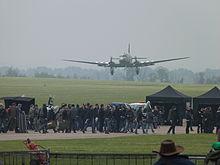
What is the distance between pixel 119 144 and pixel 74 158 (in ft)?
32.2

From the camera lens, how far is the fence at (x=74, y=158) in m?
15.0

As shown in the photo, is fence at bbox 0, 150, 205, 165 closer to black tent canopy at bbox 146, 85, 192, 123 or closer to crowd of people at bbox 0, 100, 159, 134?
crowd of people at bbox 0, 100, 159, 134

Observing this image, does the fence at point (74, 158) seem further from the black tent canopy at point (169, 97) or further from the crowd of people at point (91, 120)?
the black tent canopy at point (169, 97)

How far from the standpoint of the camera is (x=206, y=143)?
86.1 ft

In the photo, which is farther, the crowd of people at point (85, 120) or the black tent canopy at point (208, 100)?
the black tent canopy at point (208, 100)

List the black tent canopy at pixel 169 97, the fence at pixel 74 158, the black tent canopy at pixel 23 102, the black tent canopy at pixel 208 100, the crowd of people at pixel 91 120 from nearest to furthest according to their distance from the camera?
the fence at pixel 74 158 → the crowd of people at pixel 91 120 → the black tent canopy at pixel 23 102 → the black tent canopy at pixel 208 100 → the black tent canopy at pixel 169 97

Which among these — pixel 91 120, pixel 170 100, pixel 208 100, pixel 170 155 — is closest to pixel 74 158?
pixel 170 155

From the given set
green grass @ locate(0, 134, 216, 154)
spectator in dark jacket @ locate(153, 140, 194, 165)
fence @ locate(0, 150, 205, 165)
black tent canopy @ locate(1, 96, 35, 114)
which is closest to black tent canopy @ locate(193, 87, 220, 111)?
green grass @ locate(0, 134, 216, 154)

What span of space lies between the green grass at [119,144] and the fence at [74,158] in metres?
5.86

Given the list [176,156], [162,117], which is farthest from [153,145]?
[176,156]

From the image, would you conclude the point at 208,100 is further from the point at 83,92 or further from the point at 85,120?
the point at 83,92

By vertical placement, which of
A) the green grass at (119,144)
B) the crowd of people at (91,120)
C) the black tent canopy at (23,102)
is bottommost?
the green grass at (119,144)

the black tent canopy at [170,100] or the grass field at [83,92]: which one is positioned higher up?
the black tent canopy at [170,100]

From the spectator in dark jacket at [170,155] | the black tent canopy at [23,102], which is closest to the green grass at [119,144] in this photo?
the black tent canopy at [23,102]
